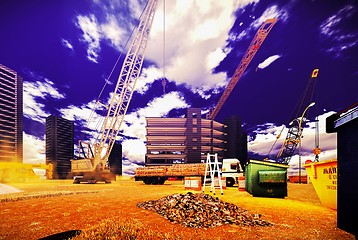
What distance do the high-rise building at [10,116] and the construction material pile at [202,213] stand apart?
10152 cm

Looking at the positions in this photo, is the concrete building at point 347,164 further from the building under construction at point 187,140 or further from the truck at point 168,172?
the building under construction at point 187,140

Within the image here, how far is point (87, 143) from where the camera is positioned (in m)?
37.9

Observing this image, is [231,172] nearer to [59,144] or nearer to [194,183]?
[194,183]

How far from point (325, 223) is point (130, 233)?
22.9 ft

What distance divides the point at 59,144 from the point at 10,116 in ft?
77.1

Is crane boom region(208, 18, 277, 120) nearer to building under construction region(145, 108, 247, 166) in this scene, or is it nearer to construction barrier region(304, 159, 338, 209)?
building under construction region(145, 108, 247, 166)

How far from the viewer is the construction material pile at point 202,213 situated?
6.62 metres

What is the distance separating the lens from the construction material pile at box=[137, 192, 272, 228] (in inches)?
261

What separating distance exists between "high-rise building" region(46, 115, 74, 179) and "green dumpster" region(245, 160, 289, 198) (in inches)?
3782

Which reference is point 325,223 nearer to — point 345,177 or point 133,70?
point 345,177

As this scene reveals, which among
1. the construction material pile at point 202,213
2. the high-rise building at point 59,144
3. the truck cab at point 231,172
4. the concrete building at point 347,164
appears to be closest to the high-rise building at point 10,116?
the high-rise building at point 59,144

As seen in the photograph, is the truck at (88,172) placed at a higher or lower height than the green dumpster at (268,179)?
lower

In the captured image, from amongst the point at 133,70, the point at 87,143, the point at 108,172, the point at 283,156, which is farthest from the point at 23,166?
the point at 283,156

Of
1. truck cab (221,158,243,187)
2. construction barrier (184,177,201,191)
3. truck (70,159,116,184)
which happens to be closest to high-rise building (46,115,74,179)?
truck (70,159,116,184)
